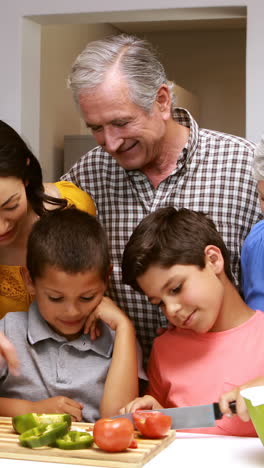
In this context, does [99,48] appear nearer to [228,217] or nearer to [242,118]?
[228,217]

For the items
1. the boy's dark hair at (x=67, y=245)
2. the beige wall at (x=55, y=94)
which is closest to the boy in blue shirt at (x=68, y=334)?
the boy's dark hair at (x=67, y=245)

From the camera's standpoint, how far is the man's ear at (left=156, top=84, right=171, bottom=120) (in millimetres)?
1866

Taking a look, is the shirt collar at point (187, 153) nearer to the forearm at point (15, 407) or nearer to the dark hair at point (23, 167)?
the dark hair at point (23, 167)

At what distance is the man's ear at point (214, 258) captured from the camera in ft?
5.24

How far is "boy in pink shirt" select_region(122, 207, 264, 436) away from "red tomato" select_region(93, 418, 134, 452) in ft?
0.86

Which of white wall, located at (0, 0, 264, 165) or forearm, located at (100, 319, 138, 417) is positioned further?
white wall, located at (0, 0, 264, 165)

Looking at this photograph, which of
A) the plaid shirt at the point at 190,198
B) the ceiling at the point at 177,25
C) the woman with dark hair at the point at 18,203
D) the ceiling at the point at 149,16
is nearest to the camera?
the woman with dark hair at the point at 18,203

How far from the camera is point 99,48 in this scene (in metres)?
1.85

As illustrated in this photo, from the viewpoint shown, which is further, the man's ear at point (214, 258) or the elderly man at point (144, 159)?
the elderly man at point (144, 159)

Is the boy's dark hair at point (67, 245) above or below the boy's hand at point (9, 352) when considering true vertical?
above

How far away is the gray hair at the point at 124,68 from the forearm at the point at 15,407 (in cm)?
73

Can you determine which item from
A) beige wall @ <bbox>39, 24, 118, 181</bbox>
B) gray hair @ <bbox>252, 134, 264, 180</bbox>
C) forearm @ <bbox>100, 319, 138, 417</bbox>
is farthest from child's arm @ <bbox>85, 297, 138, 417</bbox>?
beige wall @ <bbox>39, 24, 118, 181</bbox>

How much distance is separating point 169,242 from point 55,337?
13.0 inches

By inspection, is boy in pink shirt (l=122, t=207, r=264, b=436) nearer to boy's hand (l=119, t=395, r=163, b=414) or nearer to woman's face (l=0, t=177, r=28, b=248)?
boy's hand (l=119, t=395, r=163, b=414)
